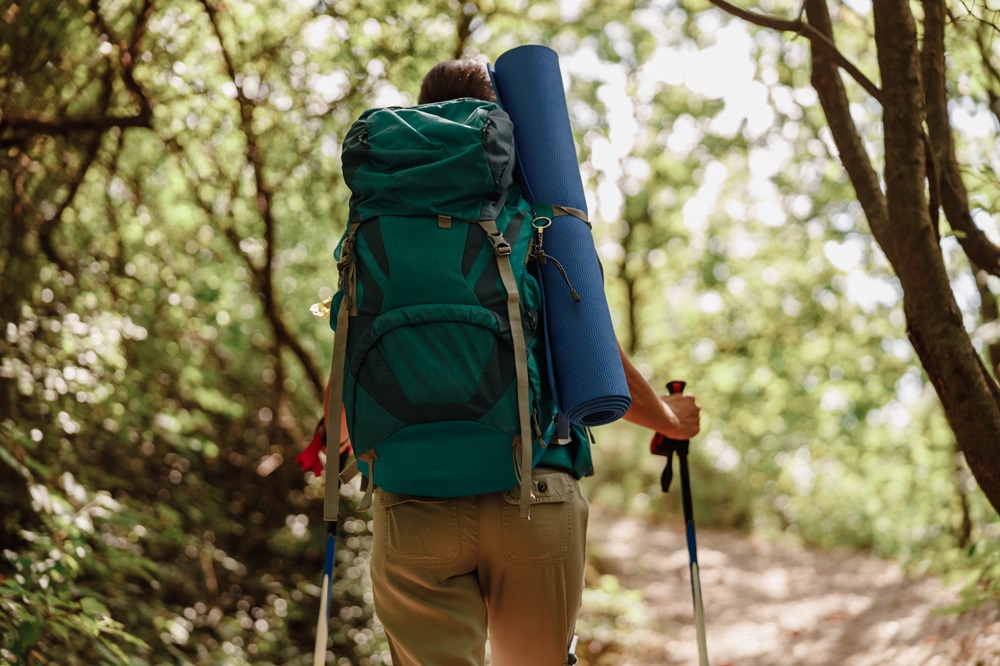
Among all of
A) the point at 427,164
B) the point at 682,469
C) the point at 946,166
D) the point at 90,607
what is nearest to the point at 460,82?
the point at 427,164

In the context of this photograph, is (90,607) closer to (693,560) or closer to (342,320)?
(342,320)

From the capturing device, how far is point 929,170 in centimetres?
255

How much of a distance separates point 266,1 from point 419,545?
4.20 meters

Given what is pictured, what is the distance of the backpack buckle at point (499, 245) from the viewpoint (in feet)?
5.78

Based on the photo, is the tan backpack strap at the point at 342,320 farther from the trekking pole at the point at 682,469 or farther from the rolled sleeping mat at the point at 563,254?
the trekking pole at the point at 682,469

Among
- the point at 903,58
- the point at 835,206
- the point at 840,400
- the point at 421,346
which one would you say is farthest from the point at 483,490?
the point at 840,400

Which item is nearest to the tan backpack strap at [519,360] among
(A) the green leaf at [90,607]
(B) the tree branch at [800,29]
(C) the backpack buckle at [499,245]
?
(C) the backpack buckle at [499,245]

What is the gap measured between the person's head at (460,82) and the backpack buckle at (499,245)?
42 centimetres

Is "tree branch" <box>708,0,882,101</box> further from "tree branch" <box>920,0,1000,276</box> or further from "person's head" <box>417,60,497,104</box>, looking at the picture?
"person's head" <box>417,60,497,104</box>

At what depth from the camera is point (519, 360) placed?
1.73 metres

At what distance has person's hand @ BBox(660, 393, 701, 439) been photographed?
7.21ft

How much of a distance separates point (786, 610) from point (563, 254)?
5861 millimetres

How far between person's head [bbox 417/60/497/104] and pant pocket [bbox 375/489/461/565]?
89 cm

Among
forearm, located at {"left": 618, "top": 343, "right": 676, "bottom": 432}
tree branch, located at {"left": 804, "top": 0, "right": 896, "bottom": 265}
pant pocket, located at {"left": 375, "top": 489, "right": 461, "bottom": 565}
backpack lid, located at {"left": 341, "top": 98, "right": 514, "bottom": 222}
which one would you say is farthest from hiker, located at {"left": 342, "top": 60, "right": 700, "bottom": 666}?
tree branch, located at {"left": 804, "top": 0, "right": 896, "bottom": 265}
